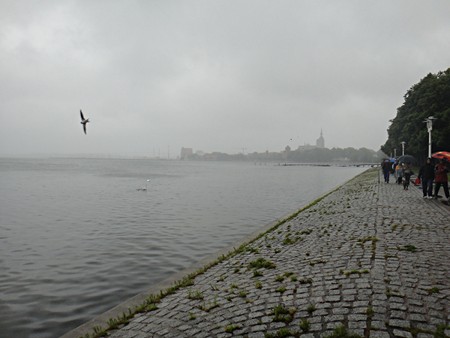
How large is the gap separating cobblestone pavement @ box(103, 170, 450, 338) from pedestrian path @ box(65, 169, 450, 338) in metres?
0.01

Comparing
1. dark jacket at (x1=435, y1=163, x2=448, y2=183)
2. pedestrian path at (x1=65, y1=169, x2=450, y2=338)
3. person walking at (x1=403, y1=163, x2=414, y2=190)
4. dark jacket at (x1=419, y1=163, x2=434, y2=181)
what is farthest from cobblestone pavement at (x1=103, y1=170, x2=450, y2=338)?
person walking at (x1=403, y1=163, x2=414, y2=190)

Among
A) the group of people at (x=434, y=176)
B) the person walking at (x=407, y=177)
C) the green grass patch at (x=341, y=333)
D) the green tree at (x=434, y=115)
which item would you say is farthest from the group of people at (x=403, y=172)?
the green grass patch at (x=341, y=333)

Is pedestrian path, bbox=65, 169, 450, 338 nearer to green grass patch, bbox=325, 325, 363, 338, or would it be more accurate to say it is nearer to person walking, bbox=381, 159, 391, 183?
green grass patch, bbox=325, 325, 363, 338

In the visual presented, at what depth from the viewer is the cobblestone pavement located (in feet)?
15.7

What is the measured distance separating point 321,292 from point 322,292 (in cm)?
2

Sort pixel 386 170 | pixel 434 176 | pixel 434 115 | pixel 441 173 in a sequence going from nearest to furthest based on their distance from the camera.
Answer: pixel 441 173
pixel 434 176
pixel 386 170
pixel 434 115

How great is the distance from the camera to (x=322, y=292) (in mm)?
5922

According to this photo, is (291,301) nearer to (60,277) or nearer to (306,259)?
(306,259)

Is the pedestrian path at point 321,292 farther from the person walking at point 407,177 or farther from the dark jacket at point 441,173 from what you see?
the person walking at point 407,177

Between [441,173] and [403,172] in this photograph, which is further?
[403,172]

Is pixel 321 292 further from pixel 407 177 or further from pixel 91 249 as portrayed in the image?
pixel 407 177

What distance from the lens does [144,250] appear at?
39.3ft

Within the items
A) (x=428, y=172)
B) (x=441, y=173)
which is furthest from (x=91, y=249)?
(x=428, y=172)

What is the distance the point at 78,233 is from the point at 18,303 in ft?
24.7
